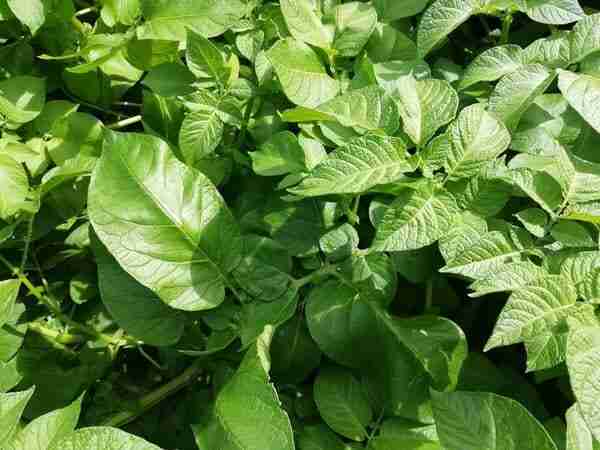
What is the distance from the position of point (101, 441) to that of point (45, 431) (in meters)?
0.10

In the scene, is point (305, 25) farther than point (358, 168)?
Yes

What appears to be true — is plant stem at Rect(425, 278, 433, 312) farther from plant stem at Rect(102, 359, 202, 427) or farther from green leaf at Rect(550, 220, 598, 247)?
plant stem at Rect(102, 359, 202, 427)

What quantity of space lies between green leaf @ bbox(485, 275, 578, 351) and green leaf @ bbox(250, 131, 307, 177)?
1.03 feet

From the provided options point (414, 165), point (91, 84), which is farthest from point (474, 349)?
point (91, 84)

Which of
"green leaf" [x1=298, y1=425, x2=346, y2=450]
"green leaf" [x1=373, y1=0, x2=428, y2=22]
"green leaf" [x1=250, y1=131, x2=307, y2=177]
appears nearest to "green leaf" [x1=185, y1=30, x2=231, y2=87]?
"green leaf" [x1=250, y1=131, x2=307, y2=177]

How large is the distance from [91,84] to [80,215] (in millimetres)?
201

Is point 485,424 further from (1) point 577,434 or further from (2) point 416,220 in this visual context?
(2) point 416,220

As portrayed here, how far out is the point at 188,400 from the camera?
3.53ft

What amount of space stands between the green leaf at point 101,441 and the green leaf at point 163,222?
0.70 feet

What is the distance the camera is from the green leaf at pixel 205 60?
0.97 m

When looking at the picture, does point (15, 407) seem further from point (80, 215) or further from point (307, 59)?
point (307, 59)

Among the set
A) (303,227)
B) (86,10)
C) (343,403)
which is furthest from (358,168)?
(86,10)

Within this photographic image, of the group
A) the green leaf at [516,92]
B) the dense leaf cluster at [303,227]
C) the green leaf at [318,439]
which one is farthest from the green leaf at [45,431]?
the green leaf at [516,92]

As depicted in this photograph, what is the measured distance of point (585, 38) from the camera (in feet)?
2.99
